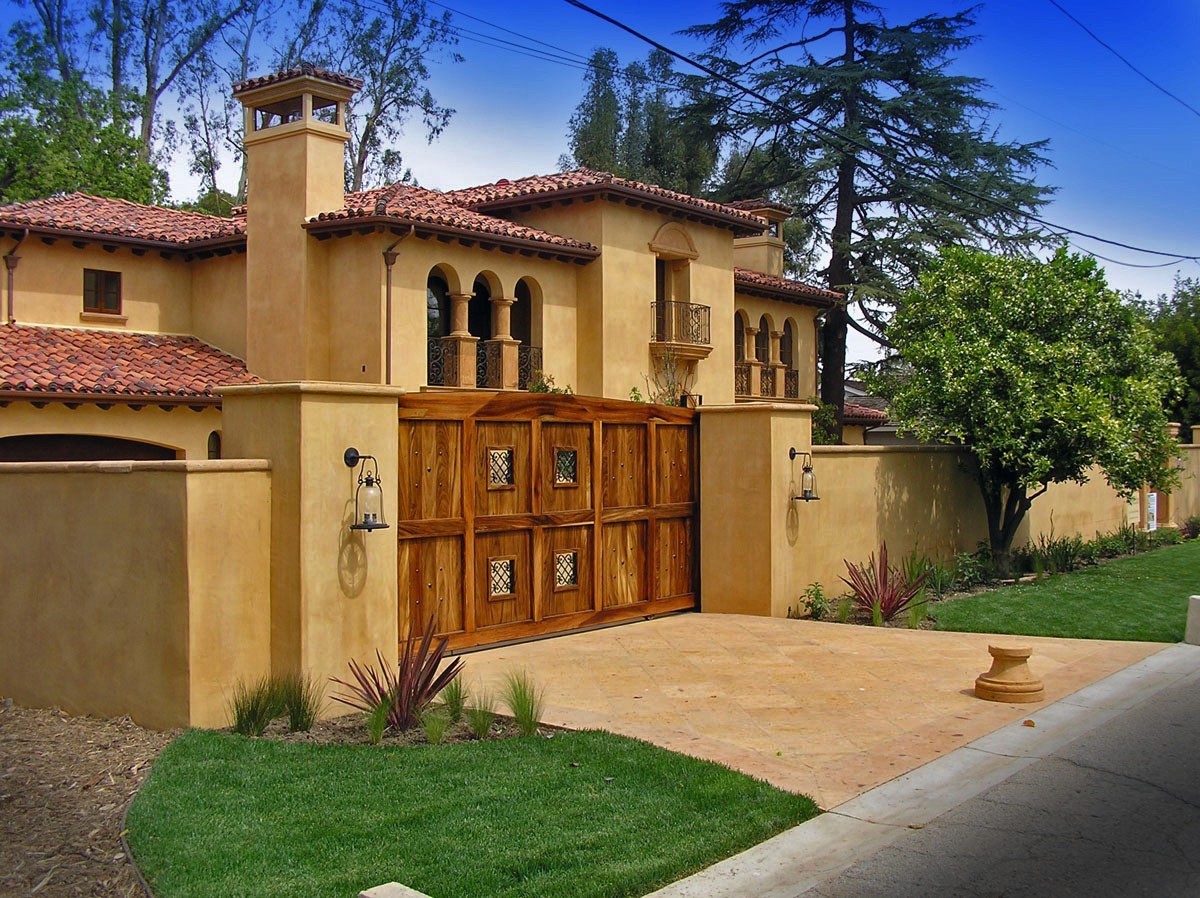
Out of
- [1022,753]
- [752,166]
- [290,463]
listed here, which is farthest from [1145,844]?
[752,166]

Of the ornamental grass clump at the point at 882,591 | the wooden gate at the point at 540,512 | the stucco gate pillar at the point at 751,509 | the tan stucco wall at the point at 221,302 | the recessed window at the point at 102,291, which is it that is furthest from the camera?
the tan stucco wall at the point at 221,302

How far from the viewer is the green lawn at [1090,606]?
1402 cm

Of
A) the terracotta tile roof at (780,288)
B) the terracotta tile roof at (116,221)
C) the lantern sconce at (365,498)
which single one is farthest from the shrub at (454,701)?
the terracotta tile roof at (780,288)

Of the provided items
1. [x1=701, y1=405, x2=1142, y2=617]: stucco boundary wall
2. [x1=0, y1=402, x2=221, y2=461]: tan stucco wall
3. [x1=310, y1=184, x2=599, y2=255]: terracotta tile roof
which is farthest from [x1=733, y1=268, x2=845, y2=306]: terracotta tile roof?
[x1=0, y1=402, x2=221, y2=461]: tan stucco wall

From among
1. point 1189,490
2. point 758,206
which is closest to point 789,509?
point 1189,490

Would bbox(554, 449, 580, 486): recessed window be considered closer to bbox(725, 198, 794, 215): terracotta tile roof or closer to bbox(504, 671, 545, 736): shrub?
bbox(504, 671, 545, 736): shrub

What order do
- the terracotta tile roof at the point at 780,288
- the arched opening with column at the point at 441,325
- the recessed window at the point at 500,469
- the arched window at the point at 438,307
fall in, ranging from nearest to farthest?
1. the recessed window at the point at 500,469
2. the arched opening with column at the point at 441,325
3. the arched window at the point at 438,307
4. the terracotta tile roof at the point at 780,288

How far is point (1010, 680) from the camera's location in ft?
33.3

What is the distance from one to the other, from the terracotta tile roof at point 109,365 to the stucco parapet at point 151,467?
9.86 m

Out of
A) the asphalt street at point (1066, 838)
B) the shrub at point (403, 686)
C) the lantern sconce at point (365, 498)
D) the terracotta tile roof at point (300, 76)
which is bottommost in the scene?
the asphalt street at point (1066, 838)

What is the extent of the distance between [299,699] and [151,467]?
81.4 inches

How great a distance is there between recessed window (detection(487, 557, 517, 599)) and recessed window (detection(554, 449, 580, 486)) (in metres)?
1.11

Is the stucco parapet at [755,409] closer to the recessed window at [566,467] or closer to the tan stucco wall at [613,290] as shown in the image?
the recessed window at [566,467]

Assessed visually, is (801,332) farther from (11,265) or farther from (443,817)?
(443,817)
